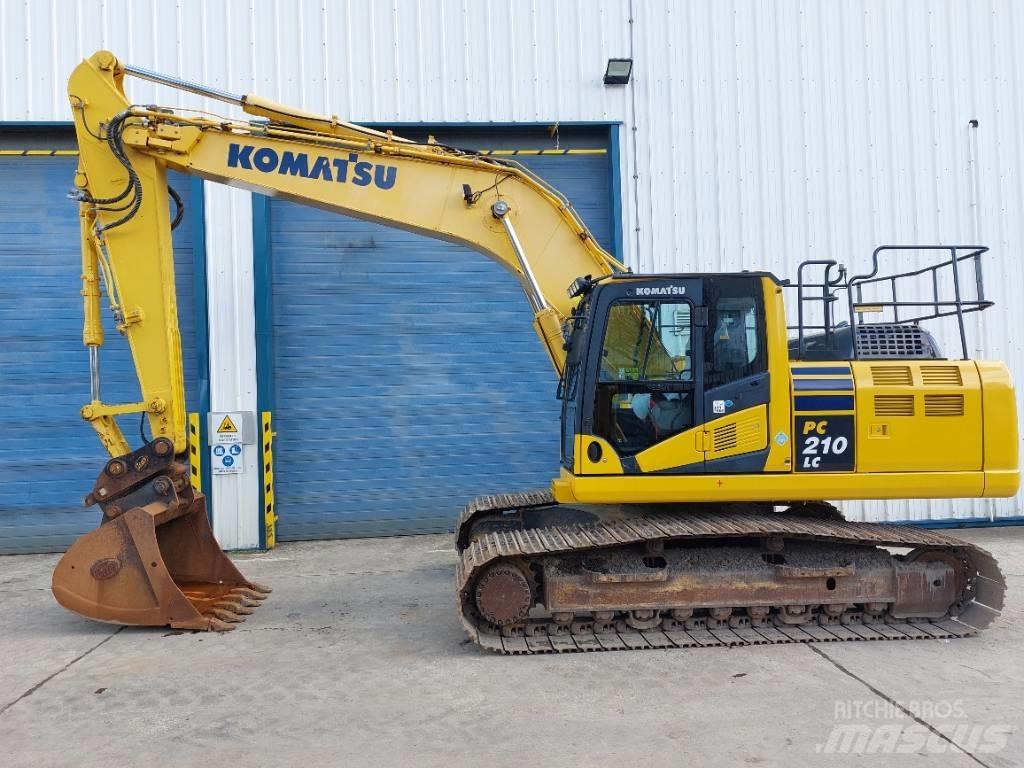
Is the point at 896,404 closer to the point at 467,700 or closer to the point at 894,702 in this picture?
the point at 894,702

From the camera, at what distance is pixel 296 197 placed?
649cm

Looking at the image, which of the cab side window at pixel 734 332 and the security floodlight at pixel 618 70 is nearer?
the cab side window at pixel 734 332

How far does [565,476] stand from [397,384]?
4.84m

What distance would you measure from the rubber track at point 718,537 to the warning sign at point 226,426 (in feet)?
17.2

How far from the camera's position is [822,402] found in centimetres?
576

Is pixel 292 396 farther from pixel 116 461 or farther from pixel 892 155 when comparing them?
pixel 892 155

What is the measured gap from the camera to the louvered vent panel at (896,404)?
5.75 metres

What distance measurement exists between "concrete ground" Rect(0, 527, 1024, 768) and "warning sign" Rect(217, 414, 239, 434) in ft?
12.1

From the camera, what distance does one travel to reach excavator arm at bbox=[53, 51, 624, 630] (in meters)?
5.97

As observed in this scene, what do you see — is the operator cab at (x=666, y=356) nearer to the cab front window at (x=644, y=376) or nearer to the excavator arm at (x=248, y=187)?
the cab front window at (x=644, y=376)

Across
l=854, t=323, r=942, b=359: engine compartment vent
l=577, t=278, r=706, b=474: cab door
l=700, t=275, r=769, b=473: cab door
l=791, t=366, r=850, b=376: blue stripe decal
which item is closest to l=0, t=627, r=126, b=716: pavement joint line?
l=577, t=278, r=706, b=474: cab door

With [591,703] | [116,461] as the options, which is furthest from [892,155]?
[116,461]

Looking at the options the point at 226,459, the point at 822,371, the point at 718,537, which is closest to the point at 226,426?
the point at 226,459

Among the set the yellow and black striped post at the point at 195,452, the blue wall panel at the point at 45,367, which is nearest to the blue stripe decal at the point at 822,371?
the yellow and black striped post at the point at 195,452
